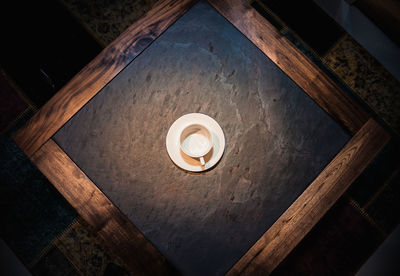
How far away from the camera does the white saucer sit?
924 mm

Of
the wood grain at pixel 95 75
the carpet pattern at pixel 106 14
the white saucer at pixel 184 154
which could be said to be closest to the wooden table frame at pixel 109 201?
the wood grain at pixel 95 75

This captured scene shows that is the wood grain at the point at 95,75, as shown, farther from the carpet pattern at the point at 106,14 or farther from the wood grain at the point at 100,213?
the carpet pattern at the point at 106,14

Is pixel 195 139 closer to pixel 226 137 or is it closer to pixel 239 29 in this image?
pixel 226 137

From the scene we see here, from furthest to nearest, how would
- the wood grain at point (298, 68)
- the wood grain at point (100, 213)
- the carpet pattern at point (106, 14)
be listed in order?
the carpet pattern at point (106, 14)
the wood grain at point (298, 68)
the wood grain at point (100, 213)

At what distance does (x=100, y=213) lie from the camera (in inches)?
34.9

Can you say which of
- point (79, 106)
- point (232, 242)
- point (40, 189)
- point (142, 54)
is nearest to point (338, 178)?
point (232, 242)

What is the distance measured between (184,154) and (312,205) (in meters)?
0.51

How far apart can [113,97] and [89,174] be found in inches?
11.8

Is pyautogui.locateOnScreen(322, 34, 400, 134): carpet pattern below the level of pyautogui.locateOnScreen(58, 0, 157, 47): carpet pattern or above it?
below

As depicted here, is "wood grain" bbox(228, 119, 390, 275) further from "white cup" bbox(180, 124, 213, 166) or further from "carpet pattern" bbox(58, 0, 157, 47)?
"carpet pattern" bbox(58, 0, 157, 47)

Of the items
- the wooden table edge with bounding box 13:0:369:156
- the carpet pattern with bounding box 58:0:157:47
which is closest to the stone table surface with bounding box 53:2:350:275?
the wooden table edge with bounding box 13:0:369:156

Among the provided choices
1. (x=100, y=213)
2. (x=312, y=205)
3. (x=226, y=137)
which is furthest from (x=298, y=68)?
(x=100, y=213)

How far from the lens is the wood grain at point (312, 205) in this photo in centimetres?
89

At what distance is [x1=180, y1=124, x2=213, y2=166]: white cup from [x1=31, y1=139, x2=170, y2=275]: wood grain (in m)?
Answer: 0.34
